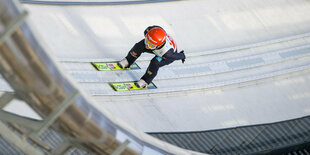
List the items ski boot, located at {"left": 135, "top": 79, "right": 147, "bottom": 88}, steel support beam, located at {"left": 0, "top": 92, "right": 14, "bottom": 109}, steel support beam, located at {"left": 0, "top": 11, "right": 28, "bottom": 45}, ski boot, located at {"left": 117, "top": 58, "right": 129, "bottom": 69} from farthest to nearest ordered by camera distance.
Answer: ski boot, located at {"left": 117, "top": 58, "right": 129, "bottom": 69} < ski boot, located at {"left": 135, "top": 79, "right": 147, "bottom": 88} < steel support beam, located at {"left": 0, "top": 92, "right": 14, "bottom": 109} < steel support beam, located at {"left": 0, "top": 11, "right": 28, "bottom": 45}

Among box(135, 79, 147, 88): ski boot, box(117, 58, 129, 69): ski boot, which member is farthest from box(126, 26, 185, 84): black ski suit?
box(117, 58, 129, 69): ski boot

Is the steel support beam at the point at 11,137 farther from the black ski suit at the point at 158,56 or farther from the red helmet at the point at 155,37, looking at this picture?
the black ski suit at the point at 158,56

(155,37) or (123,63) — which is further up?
(155,37)

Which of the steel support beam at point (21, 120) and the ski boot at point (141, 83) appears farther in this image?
the ski boot at point (141, 83)

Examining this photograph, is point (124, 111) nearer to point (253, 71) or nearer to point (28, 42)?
point (253, 71)

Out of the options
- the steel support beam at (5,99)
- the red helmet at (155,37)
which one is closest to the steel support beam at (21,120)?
the steel support beam at (5,99)

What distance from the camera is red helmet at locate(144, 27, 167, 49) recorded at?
333 inches

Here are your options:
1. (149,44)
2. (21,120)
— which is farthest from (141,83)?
(21,120)

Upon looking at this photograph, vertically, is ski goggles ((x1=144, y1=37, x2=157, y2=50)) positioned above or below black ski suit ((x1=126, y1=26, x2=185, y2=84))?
above

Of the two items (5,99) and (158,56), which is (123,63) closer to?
(158,56)

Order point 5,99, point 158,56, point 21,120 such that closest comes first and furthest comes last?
point 21,120 → point 5,99 → point 158,56

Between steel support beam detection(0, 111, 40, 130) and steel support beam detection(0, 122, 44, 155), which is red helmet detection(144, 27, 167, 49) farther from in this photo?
steel support beam detection(0, 111, 40, 130)

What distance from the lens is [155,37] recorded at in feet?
27.8

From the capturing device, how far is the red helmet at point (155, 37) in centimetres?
845
